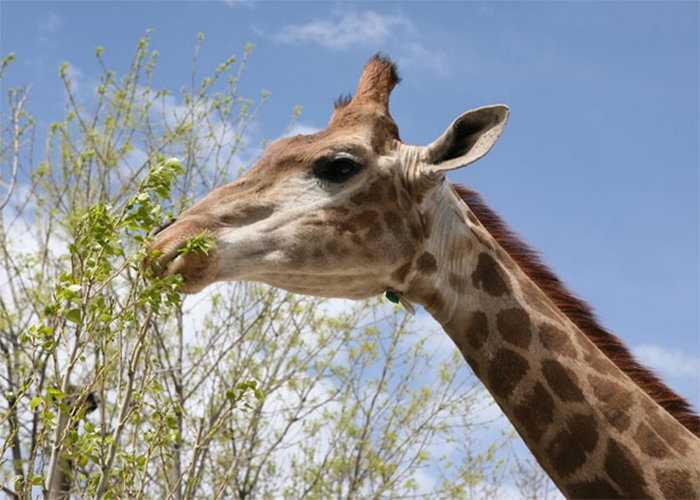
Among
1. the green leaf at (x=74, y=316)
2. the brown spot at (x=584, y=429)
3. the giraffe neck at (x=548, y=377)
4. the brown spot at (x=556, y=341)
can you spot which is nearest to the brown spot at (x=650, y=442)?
the giraffe neck at (x=548, y=377)

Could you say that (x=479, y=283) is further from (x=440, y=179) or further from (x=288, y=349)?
(x=288, y=349)

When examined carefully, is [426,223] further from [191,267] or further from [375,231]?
[191,267]

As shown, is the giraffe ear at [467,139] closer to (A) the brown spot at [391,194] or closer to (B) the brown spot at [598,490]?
(A) the brown spot at [391,194]

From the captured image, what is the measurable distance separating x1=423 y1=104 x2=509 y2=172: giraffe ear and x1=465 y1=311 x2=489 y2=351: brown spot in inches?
27.8

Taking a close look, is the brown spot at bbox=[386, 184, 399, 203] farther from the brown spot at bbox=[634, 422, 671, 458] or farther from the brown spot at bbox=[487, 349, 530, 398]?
the brown spot at bbox=[634, 422, 671, 458]

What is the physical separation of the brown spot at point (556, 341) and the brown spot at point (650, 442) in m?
0.44

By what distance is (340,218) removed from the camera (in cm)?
459

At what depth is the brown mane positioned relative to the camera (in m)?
4.54

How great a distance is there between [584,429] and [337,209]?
4.84 ft

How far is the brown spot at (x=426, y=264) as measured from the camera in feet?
15.1

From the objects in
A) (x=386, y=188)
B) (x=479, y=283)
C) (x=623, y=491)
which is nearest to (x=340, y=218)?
(x=386, y=188)

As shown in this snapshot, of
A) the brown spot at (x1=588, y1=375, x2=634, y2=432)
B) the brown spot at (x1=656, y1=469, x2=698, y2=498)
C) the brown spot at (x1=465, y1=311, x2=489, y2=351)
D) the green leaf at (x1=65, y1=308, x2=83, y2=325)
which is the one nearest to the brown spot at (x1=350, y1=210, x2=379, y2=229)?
the brown spot at (x1=465, y1=311, x2=489, y2=351)

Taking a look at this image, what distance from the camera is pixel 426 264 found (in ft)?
15.2

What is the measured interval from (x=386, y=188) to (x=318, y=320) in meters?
7.67
